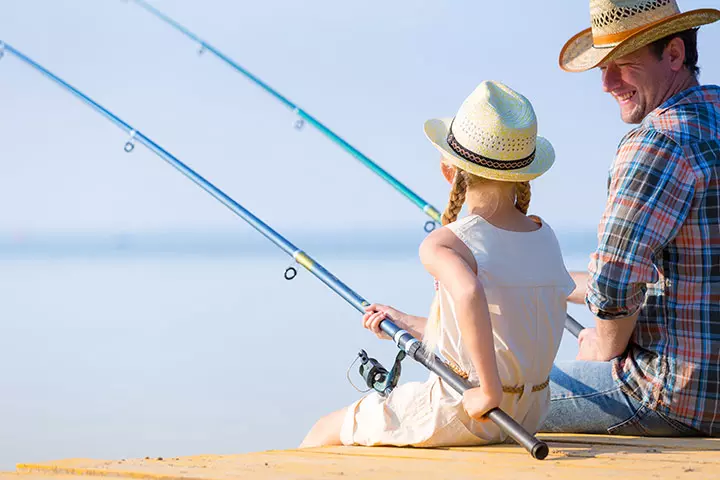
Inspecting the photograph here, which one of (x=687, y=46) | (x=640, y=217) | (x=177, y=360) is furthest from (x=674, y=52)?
(x=177, y=360)

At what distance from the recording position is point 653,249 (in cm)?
236

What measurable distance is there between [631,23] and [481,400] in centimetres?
84

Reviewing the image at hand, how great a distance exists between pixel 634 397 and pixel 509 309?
0.40 meters

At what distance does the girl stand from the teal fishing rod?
3.02ft

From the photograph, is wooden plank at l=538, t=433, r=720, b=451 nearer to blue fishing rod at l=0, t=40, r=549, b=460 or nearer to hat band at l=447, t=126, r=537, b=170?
blue fishing rod at l=0, t=40, r=549, b=460

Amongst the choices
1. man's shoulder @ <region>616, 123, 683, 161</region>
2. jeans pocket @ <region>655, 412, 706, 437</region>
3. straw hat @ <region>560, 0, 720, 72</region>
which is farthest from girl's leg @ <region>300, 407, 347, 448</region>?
straw hat @ <region>560, 0, 720, 72</region>

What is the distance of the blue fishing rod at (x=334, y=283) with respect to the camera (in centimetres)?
226

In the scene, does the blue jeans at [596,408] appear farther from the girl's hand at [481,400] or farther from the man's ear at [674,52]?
the man's ear at [674,52]

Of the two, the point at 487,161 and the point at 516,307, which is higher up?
the point at 487,161

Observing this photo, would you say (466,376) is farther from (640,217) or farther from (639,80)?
(639,80)

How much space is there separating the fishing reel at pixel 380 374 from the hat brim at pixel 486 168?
448 millimetres

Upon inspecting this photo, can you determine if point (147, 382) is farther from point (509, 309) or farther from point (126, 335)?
point (509, 309)

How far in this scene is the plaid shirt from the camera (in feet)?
7.71

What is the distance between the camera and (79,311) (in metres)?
8.75
